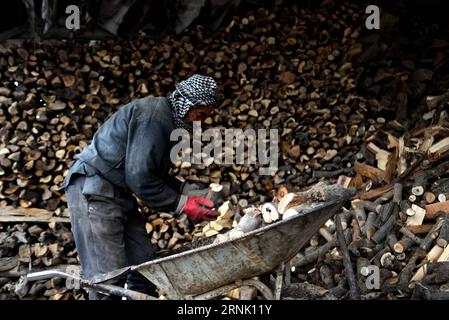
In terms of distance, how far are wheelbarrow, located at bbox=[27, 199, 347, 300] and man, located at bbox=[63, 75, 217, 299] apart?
32 centimetres

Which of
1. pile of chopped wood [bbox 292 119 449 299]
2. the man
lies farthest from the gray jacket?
pile of chopped wood [bbox 292 119 449 299]

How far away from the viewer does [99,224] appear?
3646mm

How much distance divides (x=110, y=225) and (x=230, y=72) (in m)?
2.85

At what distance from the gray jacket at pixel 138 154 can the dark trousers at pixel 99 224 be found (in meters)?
0.07

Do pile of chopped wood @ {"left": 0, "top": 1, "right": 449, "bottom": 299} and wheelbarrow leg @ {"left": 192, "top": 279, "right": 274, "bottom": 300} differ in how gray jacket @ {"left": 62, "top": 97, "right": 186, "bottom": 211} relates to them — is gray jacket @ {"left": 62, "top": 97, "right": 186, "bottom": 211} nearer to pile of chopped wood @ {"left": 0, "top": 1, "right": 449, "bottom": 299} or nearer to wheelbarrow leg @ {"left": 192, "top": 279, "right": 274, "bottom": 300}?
wheelbarrow leg @ {"left": 192, "top": 279, "right": 274, "bottom": 300}

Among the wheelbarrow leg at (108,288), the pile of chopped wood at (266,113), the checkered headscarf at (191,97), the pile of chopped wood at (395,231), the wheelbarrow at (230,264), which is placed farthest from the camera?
the pile of chopped wood at (266,113)

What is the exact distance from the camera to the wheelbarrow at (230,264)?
307 cm

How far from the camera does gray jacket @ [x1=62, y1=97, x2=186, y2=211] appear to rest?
352 cm

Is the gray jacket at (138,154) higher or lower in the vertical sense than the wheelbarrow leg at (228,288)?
higher

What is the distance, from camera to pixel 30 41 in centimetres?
590

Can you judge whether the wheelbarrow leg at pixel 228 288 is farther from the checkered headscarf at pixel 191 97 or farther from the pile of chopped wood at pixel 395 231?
the checkered headscarf at pixel 191 97

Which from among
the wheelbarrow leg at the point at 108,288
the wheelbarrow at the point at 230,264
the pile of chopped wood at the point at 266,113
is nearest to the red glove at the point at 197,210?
the wheelbarrow at the point at 230,264
